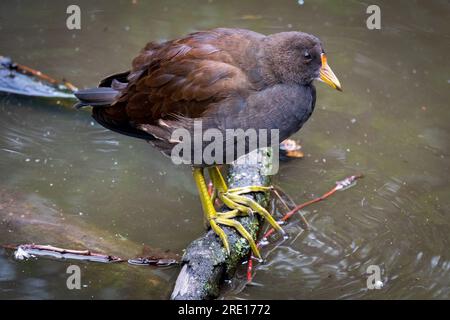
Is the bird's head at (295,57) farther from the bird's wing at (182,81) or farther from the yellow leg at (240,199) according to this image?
the yellow leg at (240,199)

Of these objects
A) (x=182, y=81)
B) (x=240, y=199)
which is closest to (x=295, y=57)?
(x=182, y=81)

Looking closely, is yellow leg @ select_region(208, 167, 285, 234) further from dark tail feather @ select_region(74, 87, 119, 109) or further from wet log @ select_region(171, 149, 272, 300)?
dark tail feather @ select_region(74, 87, 119, 109)

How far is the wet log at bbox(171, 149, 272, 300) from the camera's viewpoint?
392 cm

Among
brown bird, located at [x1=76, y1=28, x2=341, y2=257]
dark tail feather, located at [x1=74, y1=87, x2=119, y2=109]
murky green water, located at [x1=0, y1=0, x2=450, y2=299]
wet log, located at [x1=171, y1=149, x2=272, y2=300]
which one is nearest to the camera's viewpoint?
wet log, located at [x1=171, y1=149, x2=272, y2=300]

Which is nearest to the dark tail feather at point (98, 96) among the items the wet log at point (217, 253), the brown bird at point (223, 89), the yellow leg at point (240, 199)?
the brown bird at point (223, 89)

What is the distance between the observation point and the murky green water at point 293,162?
4539mm

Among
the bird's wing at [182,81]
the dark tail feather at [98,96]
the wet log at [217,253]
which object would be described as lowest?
the wet log at [217,253]

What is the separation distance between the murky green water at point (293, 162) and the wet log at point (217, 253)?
0.24 meters

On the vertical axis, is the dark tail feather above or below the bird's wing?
below

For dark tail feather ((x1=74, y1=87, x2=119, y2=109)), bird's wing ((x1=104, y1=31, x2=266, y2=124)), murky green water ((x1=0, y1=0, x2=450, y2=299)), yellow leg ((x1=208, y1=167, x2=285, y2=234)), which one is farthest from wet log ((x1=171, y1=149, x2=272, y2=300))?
dark tail feather ((x1=74, y1=87, x2=119, y2=109))

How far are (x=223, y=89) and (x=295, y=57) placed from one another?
0.53 metres

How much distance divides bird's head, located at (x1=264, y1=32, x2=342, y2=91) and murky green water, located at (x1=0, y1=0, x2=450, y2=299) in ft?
4.12

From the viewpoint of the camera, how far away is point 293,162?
19.0ft
